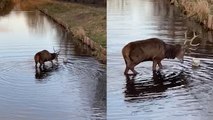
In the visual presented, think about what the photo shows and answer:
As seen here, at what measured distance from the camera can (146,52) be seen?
10.8 m

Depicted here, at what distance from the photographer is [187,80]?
400 inches

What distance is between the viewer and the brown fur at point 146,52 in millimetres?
10500

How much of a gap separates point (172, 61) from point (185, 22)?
790cm

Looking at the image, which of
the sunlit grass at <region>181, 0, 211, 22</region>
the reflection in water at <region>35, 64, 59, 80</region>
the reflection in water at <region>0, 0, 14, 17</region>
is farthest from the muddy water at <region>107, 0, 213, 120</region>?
the reflection in water at <region>0, 0, 14, 17</region>

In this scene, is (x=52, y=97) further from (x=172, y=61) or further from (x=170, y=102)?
(x=172, y=61)

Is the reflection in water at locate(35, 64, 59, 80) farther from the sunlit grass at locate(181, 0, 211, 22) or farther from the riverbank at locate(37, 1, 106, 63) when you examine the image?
the sunlit grass at locate(181, 0, 211, 22)

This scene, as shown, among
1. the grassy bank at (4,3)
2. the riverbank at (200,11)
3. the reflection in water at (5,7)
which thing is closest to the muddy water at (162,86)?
the riverbank at (200,11)

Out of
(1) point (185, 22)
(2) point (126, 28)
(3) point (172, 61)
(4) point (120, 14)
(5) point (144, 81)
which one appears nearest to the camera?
(5) point (144, 81)

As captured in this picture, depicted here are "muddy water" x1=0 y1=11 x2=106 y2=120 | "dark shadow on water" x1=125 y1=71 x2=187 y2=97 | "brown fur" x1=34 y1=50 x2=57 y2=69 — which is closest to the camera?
"muddy water" x1=0 y1=11 x2=106 y2=120

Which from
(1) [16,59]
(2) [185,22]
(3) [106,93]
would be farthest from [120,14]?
(3) [106,93]

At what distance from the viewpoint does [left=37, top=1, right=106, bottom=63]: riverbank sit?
14.7 metres

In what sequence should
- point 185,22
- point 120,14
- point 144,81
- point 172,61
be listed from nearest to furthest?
point 144,81 → point 172,61 → point 185,22 → point 120,14

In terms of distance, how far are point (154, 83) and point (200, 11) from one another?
990 centimetres

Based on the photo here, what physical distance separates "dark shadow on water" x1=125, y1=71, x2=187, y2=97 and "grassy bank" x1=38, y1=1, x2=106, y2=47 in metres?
3.74
